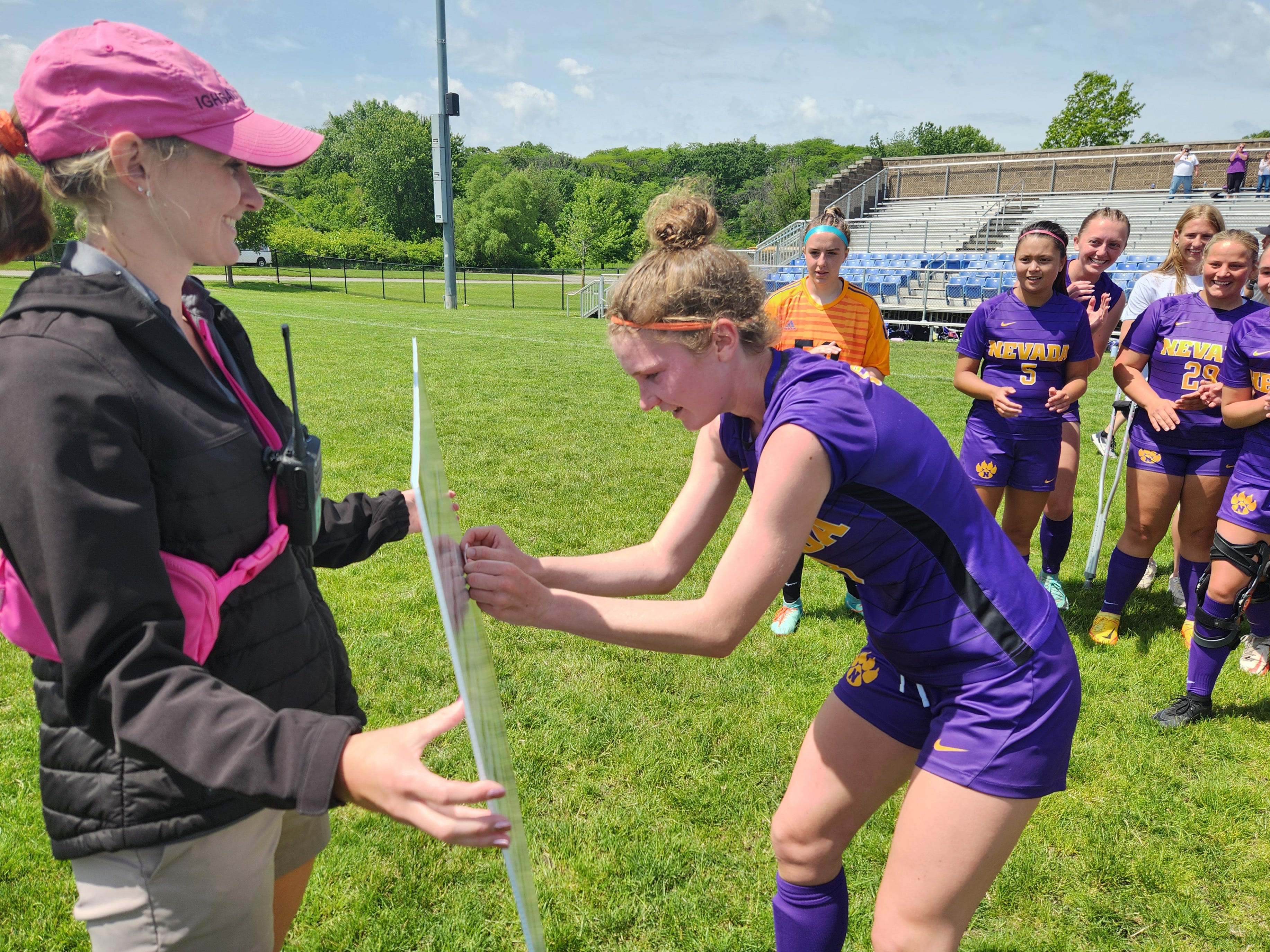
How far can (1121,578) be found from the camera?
17.3 ft

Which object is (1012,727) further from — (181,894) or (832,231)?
(832,231)

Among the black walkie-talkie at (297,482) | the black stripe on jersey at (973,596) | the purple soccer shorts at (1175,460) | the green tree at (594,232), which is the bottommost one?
the purple soccer shorts at (1175,460)

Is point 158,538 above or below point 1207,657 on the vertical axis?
above

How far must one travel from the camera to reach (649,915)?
303cm

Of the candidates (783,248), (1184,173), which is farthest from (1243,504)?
(1184,173)

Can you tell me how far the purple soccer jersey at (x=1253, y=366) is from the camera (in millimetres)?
4293

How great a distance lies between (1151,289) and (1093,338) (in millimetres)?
853

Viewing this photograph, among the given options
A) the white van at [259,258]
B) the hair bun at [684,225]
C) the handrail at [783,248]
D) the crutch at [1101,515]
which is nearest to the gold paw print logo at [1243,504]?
the crutch at [1101,515]

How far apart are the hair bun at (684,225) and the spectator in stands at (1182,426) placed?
3.89 meters

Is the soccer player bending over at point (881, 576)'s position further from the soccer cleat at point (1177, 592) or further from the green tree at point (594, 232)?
the green tree at point (594, 232)

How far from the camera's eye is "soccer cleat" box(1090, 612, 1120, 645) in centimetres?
525

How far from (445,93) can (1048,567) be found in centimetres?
2612

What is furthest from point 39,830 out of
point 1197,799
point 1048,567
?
point 1048,567

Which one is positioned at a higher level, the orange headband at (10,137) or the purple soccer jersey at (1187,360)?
the orange headband at (10,137)
